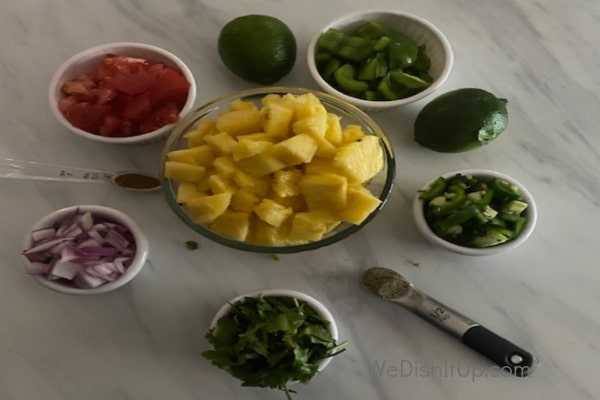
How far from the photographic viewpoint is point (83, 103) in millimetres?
1299

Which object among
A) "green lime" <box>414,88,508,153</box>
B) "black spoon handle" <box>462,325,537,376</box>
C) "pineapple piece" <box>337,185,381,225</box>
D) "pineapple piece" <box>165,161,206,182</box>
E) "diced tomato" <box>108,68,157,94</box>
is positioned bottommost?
"diced tomato" <box>108,68,157,94</box>

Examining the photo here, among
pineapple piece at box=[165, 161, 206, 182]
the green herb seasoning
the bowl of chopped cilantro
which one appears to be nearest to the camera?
the bowl of chopped cilantro

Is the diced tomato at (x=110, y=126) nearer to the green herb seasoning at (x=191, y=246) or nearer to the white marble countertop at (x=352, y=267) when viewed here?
the white marble countertop at (x=352, y=267)

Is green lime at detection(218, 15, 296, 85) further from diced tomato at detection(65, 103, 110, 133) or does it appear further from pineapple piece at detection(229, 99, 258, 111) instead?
diced tomato at detection(65, 103, 110, 133)

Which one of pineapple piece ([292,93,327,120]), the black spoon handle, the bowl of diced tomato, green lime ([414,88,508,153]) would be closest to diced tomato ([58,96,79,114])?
the bowl of diced tomato

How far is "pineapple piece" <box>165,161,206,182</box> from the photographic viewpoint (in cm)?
114

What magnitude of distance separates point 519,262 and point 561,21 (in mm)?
602

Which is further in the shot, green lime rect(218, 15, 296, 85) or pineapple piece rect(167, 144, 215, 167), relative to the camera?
green lime rect(218, 15, 296, 85)

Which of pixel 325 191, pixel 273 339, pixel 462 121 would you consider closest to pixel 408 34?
pixel 462 121

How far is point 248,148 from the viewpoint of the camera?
109 centimetres

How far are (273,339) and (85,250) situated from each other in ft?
1.15

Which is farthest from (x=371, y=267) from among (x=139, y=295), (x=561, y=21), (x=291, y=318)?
(x=561, y=21)

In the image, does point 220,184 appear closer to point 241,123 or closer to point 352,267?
point 241,123

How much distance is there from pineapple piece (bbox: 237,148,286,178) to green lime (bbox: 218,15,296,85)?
0.96 feet
